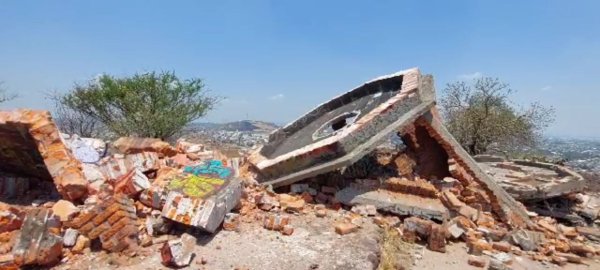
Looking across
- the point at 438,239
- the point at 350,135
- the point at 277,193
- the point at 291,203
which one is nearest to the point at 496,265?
the point at 438,239

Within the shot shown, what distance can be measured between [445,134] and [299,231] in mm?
3100

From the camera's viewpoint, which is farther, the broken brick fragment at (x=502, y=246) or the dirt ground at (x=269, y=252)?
the broken brick fragment at (x=502, y=246)

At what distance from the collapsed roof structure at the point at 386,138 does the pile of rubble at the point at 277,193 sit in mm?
19

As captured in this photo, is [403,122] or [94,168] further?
[403,122]

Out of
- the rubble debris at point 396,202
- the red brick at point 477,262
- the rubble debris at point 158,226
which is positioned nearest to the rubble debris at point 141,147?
the rubble debris at point 158,226

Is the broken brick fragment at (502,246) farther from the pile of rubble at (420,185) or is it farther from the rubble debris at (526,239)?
the rubble debris at (526,239)

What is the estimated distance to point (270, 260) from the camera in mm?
3643

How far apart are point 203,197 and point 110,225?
0.90 metres

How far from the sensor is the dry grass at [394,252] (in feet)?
13.5

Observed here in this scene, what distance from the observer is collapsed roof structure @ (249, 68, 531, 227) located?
5398 mm

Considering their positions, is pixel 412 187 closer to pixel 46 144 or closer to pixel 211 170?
pixel 211 170

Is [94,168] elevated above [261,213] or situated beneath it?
elevated above

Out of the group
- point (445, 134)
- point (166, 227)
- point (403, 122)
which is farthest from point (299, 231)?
point (445, 134)

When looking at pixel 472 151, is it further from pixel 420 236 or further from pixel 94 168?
pixel 94 168
